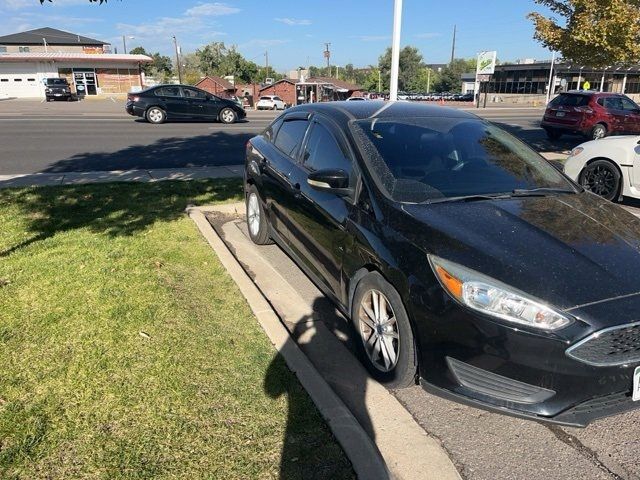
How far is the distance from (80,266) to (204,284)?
1.18 m

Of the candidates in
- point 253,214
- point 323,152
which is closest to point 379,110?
point 323,152

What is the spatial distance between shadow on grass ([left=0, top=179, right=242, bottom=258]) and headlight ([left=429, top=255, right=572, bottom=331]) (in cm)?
413

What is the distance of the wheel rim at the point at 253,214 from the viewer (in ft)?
18.0

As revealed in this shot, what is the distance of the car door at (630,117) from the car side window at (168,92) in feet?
52.3

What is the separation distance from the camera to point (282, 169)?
464 centimetres

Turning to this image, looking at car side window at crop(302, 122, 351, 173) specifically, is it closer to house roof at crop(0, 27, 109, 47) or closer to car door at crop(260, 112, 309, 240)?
car door at crop(260, 112, 309, 240)

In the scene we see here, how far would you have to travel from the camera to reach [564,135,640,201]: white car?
7203 mm

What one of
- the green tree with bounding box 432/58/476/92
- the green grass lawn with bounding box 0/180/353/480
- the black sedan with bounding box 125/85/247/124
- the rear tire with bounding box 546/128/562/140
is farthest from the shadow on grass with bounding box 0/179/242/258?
the green tree with bounding box 432/58/476/92

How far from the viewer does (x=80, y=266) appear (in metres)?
4.66

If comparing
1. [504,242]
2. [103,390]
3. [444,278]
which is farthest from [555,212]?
[103,390]

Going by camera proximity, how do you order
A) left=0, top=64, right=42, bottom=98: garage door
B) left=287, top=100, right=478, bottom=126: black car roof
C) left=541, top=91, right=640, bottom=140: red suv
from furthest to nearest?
1. left=0, top=64, right=42, bottom=98: garage door
2. left=541, top=91, right=640, bottom=140: red suv
3. left=287, top=100, right=478, bottom=126: black car roof

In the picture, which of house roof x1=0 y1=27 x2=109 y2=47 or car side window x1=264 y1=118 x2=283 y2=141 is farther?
house roof x1=0 y1=27 x2=109 y2=47

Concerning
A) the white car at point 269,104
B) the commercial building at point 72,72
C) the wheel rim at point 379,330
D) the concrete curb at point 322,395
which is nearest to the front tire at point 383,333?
the wheel rim at point 379,330

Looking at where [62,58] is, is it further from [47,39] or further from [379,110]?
[379,110]
